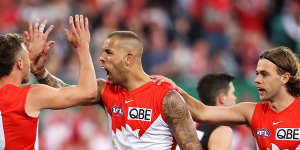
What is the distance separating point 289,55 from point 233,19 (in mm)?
8261

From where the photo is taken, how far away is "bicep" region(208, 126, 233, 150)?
579 centimetres

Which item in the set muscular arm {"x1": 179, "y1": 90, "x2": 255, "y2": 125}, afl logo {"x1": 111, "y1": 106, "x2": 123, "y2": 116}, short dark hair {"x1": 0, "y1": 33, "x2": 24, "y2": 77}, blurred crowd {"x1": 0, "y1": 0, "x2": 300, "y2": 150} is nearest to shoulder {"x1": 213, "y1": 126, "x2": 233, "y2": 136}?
muscular arm {"x1": 179, "y1": 90, "x2": 255, "y2": 125}

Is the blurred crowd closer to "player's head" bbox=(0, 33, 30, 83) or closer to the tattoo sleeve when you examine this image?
the tattoo sleeve

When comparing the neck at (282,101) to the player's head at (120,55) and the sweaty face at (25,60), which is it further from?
the sweaty face at (25,60)

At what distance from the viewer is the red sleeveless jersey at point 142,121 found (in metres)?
5.00

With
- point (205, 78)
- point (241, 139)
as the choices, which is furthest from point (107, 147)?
point (205, 78)

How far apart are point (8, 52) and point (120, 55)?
104cm

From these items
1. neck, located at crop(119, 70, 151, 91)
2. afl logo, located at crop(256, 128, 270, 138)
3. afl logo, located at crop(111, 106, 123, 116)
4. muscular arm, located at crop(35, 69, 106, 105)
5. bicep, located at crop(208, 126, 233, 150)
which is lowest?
bicep, located at crop(208, 126, 233, 150)

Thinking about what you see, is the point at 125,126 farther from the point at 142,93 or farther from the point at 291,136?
the point at 291,136

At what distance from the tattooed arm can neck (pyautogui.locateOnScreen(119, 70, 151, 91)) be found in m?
0.35

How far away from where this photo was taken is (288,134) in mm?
5016

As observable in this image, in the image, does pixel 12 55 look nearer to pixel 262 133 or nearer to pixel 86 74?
pixel 86 74

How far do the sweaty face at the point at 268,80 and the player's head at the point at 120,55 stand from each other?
1.19 meters

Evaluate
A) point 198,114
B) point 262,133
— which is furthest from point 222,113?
point 262,133
